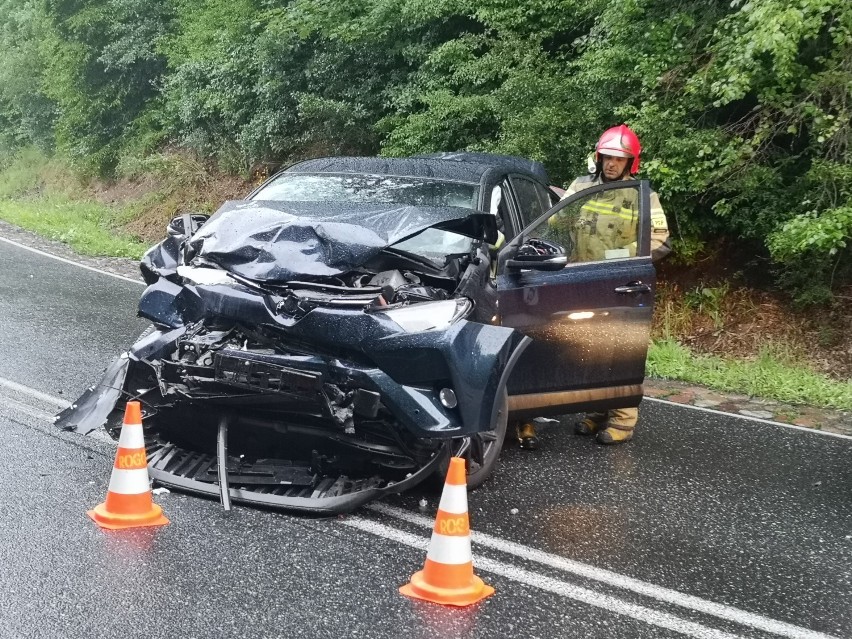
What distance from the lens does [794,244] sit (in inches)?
Result: 320

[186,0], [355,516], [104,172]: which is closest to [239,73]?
[186,0]

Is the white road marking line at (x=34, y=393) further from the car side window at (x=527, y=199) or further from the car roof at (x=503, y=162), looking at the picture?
the car side window at (x=527, y=199)

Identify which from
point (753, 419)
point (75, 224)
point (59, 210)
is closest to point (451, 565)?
point (753, 419)

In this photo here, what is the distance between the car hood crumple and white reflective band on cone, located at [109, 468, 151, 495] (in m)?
1.09

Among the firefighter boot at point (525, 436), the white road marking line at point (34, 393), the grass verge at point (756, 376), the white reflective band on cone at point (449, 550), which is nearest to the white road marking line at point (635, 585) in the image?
the white reflective band on cone at point (449, 550)

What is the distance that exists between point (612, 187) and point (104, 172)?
19.0m

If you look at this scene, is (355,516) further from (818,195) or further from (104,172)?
(104,172)

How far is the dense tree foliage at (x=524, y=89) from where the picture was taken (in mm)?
8359

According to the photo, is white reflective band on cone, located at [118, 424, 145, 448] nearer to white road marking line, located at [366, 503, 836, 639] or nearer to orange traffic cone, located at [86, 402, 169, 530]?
orange traffic cone, located at [86, 402, 169, 530]

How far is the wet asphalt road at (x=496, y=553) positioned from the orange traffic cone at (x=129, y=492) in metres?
0.08

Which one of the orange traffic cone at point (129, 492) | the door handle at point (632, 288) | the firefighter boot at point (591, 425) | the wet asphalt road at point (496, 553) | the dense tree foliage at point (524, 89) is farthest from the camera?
the dense tree foliage at point (524, 89)

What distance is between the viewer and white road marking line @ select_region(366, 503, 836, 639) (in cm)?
353

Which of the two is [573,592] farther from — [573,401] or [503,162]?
[503,162]

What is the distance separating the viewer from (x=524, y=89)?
435 inches
